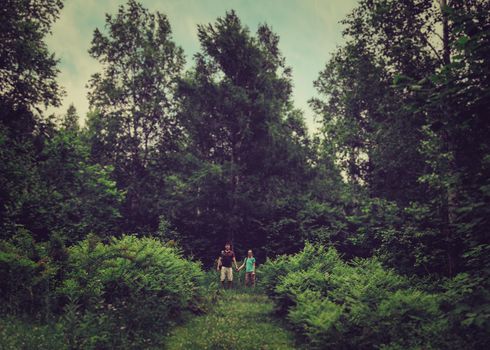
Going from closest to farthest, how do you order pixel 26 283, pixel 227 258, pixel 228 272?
pixel 26 283, pixel 227 258, pixel 228 272

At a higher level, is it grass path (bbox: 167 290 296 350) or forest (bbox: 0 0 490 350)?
forest (bbox: 0 0 490 350)

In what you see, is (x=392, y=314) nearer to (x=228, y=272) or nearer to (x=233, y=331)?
(x=233, y=331)

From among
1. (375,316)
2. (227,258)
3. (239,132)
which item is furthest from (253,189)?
(375,316)

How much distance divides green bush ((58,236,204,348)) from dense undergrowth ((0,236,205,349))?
0.02 m

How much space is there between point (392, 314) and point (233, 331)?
462 cm

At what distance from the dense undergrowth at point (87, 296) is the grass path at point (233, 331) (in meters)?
0.66

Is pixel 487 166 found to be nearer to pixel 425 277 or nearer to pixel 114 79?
pixel 425 277

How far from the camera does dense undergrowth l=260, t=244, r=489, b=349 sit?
5.80 meters

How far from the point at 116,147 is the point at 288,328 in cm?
2886

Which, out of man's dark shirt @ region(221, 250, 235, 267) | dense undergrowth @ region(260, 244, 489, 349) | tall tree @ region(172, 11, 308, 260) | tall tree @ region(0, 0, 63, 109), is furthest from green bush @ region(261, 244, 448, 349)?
tall tree @ region(0, 0, 63, 109)

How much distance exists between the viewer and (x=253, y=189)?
28.1 metres

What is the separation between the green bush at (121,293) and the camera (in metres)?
7.73

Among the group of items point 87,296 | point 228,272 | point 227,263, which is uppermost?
point 227,263

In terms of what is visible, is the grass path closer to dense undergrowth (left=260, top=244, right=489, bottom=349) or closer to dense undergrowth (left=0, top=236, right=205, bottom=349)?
dense undergrowth (left=0, top=236, right=205, bottom=349)
